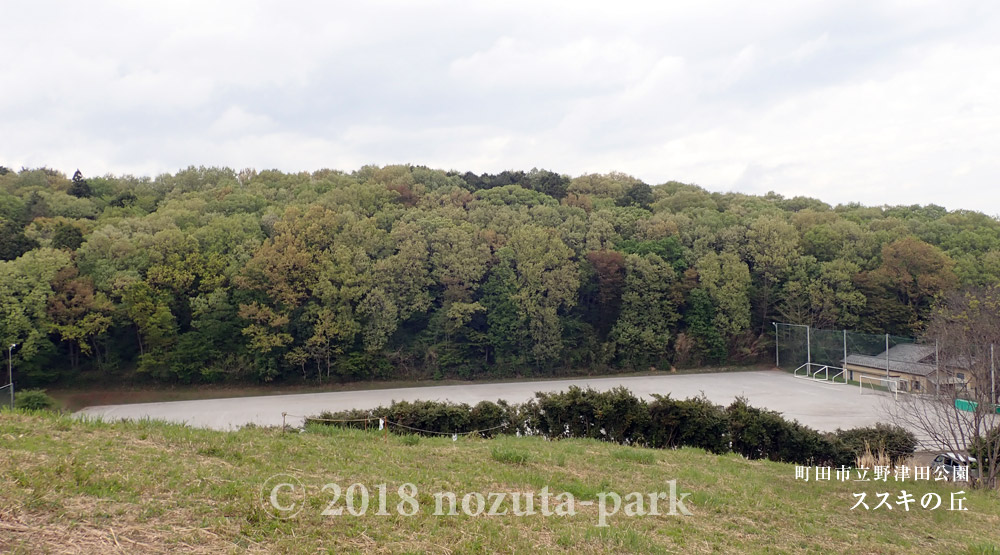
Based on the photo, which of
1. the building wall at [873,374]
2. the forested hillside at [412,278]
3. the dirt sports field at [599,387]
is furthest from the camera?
the forested hillside at [412,278]

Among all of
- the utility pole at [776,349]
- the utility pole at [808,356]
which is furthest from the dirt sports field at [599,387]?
the utility pole at [776,349]

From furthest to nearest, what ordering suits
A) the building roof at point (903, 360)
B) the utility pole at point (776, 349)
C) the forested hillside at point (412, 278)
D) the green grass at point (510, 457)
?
the utility pole at point (776, 349)
the forested hillside at point (412, 278)
the building roof at point (903, 360)
the green grass at point (510, 457)

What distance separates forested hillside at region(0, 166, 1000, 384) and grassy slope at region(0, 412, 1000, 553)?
17208 millimetres

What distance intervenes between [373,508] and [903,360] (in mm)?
25571

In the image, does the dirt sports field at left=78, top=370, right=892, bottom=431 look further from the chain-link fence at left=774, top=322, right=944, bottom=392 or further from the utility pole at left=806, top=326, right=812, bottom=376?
the chain-link fence at left=774, top=322, right=944, bottom=392

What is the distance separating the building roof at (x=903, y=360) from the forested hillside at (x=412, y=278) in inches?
158

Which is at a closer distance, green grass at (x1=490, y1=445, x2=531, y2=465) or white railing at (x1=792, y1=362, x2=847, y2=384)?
green grass at (x1=490, y1=445, x2=531, y2=465)

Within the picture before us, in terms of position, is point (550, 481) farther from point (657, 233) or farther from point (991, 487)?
point (657, 233)

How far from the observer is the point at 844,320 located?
27844 millimetres

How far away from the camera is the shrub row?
10500 mm

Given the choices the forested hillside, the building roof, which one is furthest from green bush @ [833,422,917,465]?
the forested hillside

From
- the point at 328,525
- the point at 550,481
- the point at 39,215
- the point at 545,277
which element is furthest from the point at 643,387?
the point at 39,215

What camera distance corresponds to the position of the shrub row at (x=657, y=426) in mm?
10500

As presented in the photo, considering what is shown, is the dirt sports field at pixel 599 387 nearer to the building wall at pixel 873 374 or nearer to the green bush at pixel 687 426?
the building wall at pixel 873 374
